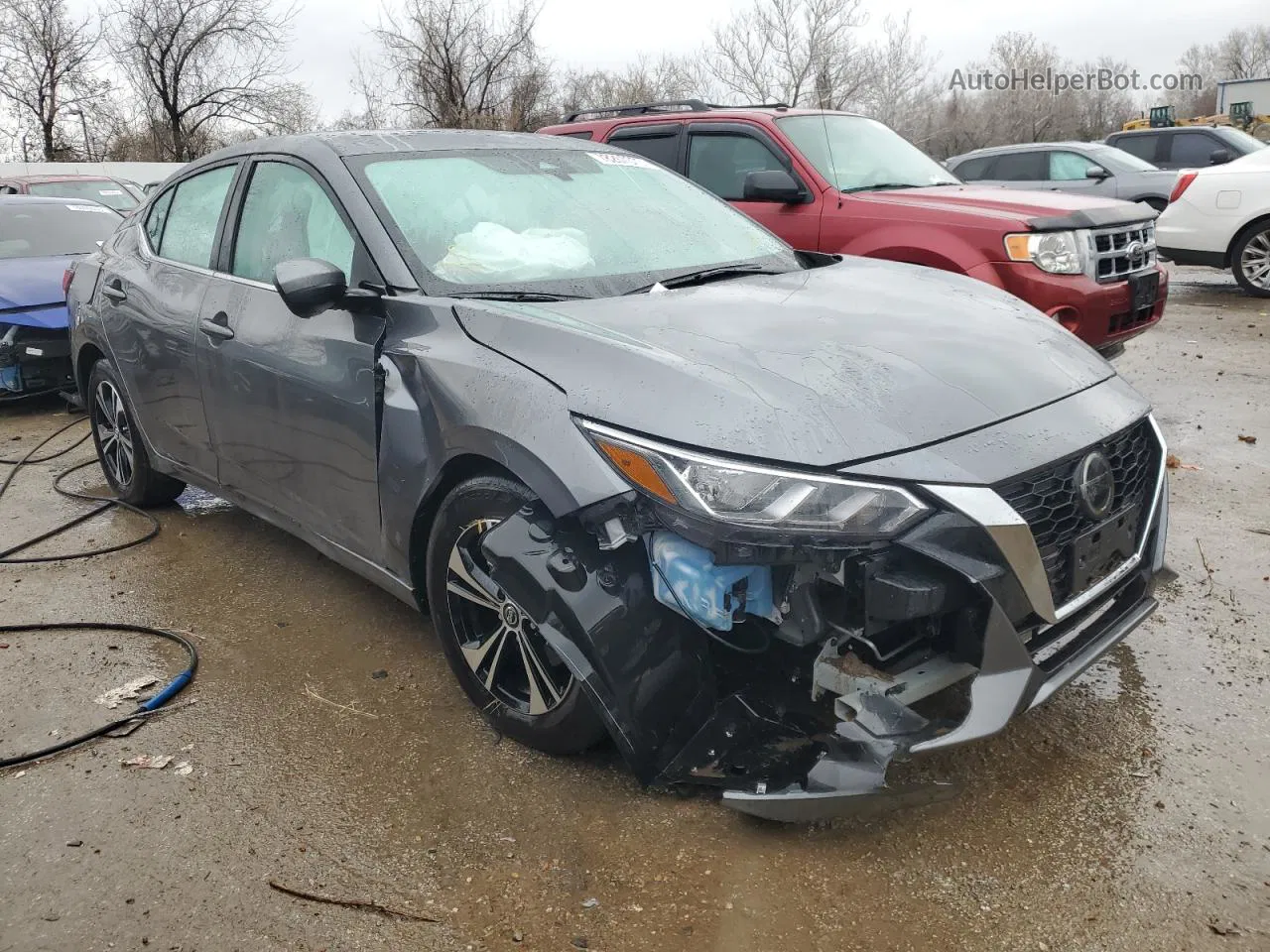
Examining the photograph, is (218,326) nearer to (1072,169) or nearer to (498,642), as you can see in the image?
(498,642)

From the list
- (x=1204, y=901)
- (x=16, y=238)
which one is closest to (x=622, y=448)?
(x=1204, y=901)

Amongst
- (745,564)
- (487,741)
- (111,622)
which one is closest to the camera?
(745,564)

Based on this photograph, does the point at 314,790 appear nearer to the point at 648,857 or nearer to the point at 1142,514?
the point at 648,857

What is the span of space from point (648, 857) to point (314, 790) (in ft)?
3.13

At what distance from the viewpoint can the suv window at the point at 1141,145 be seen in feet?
49.8

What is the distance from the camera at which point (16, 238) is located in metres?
8.57

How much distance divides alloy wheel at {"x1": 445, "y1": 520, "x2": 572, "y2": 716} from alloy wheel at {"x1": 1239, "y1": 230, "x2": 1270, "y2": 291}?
9796 millimetres

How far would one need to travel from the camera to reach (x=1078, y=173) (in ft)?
44.2

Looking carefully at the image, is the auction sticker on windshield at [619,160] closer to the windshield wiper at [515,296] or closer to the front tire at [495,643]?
the windshield wiper at [515,296]

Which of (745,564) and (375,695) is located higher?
(745,564)

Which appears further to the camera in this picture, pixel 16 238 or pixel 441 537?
pixel 16 238

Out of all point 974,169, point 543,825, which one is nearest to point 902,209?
point 543,825

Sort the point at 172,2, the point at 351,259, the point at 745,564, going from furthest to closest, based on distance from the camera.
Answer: the point at 172,2
the point at 351,259
the point at 745,564

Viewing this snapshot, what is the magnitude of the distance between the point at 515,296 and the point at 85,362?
3.29 meters
